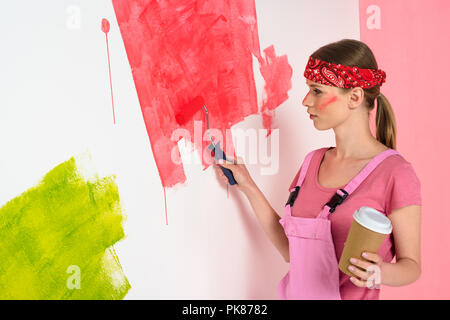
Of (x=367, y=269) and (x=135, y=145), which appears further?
(x=135, y=145)

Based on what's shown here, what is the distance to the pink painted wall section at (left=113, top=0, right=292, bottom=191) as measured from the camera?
3.27 ft

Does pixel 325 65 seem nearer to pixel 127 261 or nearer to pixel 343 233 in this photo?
pixel 343 233

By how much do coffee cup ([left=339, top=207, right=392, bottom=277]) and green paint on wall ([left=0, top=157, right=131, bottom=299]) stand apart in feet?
1.39

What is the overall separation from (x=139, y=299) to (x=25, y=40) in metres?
0.52

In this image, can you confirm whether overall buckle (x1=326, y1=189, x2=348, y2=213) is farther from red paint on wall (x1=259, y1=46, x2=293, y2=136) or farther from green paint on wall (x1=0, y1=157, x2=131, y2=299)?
green paint on wall (x1=0, y1=157, x2=131, y2=299)

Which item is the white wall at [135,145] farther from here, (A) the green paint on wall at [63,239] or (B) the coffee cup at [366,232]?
(B) the coffee cup at [366,232]

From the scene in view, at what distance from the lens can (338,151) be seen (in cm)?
119

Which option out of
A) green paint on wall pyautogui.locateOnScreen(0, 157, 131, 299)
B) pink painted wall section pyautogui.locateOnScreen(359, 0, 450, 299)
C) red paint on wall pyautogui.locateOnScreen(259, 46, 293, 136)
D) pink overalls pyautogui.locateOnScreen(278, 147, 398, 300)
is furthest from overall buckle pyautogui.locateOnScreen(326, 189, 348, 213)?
pink painted wall section pyautogui.locateOnScreen(359, 0, 450, 299)

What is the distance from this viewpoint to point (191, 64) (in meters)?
1.11

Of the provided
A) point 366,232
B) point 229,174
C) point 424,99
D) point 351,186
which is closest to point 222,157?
point 229,174

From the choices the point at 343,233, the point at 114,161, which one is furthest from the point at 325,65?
the point at 114,161

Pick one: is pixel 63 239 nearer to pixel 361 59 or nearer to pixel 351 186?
pixel 351 186

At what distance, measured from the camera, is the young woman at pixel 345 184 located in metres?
1.04

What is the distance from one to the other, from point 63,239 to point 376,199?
2.04 feet
